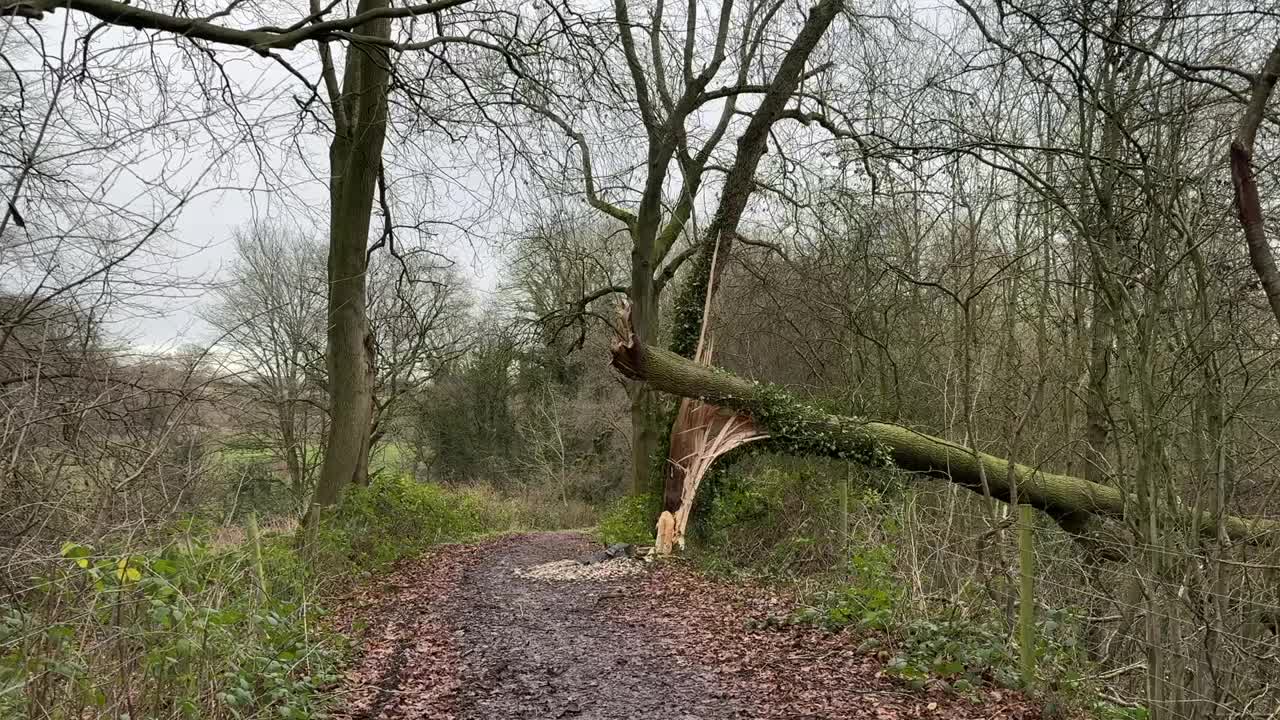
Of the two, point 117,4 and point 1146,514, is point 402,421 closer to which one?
point 117,4

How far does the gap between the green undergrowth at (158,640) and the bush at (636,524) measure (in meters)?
7.42

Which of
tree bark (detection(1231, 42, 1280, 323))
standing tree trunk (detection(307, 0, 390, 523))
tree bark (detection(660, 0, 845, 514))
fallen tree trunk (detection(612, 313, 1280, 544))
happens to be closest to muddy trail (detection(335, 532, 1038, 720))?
standing tree trunk (detection(307, 0, 390, 523))

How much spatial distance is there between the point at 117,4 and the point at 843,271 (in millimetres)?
9975

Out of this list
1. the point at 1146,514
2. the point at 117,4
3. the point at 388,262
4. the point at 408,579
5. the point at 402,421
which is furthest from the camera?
the point at 402,421

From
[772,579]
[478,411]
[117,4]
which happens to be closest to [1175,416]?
[772,579]

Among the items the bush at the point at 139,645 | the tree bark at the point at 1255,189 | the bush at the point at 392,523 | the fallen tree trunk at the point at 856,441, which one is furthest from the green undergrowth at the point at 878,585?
the bush at the point at 392,523

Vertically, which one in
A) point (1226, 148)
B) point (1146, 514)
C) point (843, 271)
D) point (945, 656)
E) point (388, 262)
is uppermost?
point (388, 262)

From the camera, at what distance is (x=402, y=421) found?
1081 inches

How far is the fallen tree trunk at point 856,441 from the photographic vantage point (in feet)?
30.4

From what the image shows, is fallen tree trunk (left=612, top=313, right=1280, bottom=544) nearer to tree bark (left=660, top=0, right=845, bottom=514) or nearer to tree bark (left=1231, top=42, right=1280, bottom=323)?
tree bark (left=660, top=0, right=845, bottom=514)

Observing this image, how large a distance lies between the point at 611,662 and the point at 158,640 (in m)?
3.30

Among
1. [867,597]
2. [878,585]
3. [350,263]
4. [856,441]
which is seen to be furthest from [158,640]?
[856,441]

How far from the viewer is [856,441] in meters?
10.1

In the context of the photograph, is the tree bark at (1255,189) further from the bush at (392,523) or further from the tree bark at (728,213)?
the bush at (392,523)
